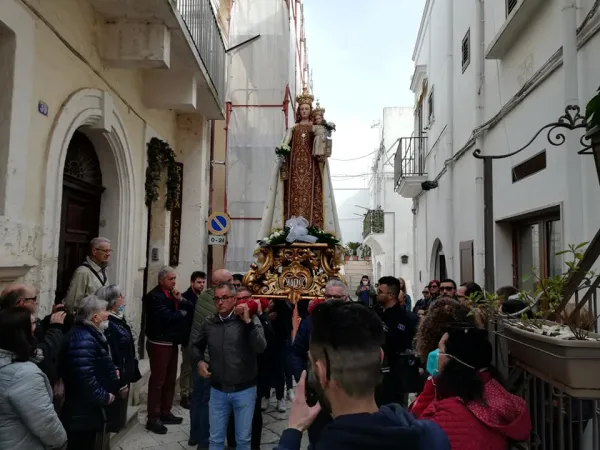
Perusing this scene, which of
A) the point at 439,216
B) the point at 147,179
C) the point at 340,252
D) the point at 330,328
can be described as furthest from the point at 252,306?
the point at 439,216

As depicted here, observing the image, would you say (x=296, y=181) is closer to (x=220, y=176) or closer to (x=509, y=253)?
(x=509, y=253)

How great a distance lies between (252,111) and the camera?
10.7 m

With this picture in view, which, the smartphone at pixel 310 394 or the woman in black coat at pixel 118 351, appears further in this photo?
the woman in black coat at pixel 118 351

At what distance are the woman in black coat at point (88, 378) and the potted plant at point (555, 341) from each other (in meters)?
2.57

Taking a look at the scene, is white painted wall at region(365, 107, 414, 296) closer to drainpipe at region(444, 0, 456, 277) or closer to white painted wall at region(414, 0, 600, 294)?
white painted wall at region(414, 0, 600, 294)

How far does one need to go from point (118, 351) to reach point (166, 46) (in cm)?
326

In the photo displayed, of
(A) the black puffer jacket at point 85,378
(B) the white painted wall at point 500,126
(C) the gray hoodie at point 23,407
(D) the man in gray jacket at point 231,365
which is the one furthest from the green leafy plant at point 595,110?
(A) the black puffer jacket at point 85,378

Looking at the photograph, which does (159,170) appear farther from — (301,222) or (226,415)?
(226,415)

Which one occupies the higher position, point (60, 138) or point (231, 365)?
point (60, 138)

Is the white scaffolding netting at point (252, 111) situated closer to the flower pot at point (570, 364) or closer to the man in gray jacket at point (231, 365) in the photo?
the man in gray jacket at point (231, 365)

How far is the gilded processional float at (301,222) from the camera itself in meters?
5.11

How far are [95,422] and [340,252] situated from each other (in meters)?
2.92

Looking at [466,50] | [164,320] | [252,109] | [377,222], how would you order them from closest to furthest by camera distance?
[164,320]
[466,50]
[252,109]
[377,222]

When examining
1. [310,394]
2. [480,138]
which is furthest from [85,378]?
[480,138]
